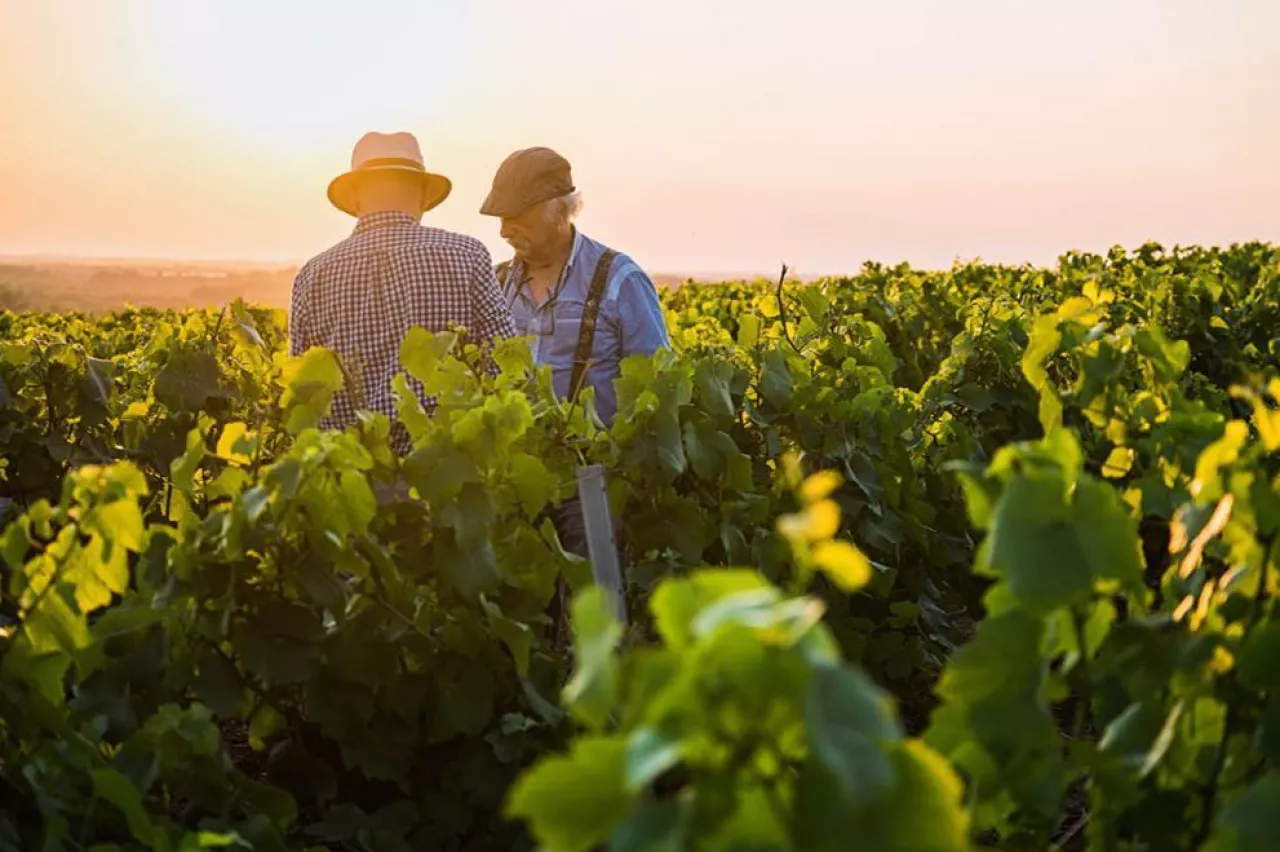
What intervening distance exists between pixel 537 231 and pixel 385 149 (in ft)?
2.07

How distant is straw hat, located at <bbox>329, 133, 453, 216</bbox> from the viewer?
453cm

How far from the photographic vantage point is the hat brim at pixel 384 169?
4.51 meters

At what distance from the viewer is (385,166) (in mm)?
4496

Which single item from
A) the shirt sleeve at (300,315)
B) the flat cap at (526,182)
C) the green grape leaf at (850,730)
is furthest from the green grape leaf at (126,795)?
the flat cap at (526,182)

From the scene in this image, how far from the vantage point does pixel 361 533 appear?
9.19 ft

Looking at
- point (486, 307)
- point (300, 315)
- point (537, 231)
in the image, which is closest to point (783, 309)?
point (537, 231)

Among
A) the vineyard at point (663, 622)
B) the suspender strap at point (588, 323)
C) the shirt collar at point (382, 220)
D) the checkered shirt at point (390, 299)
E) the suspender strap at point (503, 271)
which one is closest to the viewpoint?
the vineyard at point (663, 622)

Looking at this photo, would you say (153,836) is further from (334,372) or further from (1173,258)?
(1173,258)

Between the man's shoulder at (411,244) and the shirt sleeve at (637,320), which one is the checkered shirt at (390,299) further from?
the shirt sleeve at (637,320)

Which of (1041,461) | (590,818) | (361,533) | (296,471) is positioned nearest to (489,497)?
(361,533)

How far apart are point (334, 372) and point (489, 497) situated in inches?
16.0

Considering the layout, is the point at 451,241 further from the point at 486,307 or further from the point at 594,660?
the point at 594,660

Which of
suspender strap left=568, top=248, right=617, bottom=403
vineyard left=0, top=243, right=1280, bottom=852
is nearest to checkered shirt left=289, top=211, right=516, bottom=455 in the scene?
vineyard left=0, top=243, right=1280, bottom=852

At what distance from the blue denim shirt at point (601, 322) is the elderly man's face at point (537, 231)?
8 cm
